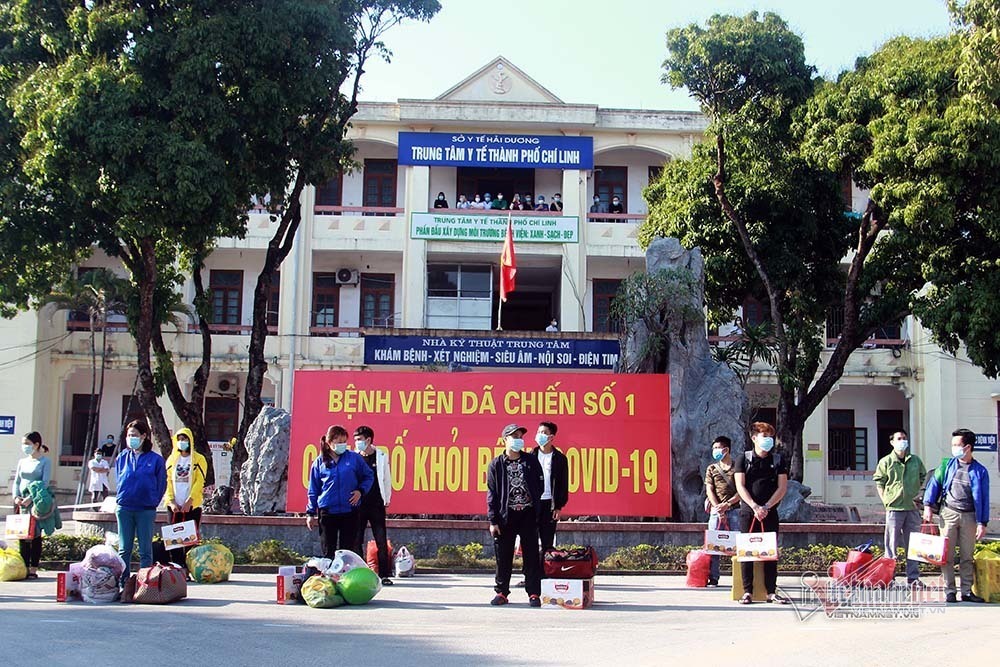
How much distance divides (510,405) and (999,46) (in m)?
7.72

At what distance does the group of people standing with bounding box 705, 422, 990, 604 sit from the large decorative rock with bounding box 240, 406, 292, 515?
22.3ft

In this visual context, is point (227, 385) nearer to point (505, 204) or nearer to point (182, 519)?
point (505, 204)

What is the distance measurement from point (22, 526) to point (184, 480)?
5.57 feet

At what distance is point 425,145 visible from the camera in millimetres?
28750

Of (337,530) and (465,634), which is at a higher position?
(337,530)

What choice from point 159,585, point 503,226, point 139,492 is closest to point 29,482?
point 139,492

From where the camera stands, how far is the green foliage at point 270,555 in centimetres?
1312

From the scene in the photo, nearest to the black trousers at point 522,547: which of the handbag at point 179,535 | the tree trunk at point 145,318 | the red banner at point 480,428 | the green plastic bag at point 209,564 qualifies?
the handbag at point 179,535

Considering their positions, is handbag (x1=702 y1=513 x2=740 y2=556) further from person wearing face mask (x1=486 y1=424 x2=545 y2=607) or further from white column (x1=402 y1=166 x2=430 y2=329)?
white column (x1=402 y1=166 x2=430 y2=329)

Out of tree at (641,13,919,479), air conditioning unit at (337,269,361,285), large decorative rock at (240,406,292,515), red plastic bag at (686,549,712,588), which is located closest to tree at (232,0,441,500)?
large decorative rock at (240,406,292,515)

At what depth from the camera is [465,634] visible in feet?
27.1

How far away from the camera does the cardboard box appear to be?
32.4ft

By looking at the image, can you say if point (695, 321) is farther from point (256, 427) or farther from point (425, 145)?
point (425, 145)

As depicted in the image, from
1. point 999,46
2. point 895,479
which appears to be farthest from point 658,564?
point 999,46
